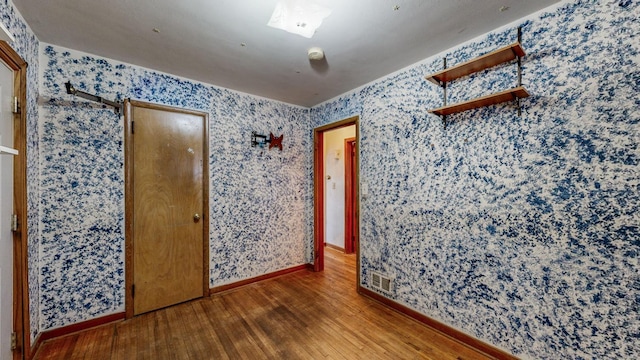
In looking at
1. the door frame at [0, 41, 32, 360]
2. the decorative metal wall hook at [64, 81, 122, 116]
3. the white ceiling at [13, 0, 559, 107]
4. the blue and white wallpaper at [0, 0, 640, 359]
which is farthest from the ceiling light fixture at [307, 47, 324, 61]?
the door frame at [0, 41, 32, 360]

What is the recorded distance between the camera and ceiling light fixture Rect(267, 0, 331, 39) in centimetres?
139

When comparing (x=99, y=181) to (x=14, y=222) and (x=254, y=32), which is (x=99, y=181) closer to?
(x=14, y=222)

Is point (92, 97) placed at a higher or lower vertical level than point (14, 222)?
higher

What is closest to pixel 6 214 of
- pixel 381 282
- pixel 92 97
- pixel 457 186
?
pixel 92 97

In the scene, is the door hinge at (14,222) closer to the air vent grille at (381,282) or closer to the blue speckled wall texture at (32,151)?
the blue speckled wall texture at (32,151)

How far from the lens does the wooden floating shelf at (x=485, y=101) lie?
5.20ft

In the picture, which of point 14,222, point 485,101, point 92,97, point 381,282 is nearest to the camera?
point 14,222

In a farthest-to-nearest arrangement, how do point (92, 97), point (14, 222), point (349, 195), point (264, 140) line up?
point (349, 195) < point (264, 140) < point (92, 97) < point (14, 222)

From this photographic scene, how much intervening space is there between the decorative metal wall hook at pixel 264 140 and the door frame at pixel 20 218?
1853 mm

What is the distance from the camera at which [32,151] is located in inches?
72.2

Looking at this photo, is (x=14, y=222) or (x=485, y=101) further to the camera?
(x=485, y=101)

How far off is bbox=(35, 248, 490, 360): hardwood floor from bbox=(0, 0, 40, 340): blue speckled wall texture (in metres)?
0.47

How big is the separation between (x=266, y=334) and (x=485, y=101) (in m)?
2.55

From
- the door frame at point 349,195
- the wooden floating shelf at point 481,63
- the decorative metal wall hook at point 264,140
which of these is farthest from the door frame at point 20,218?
the door frame at point 349,195
